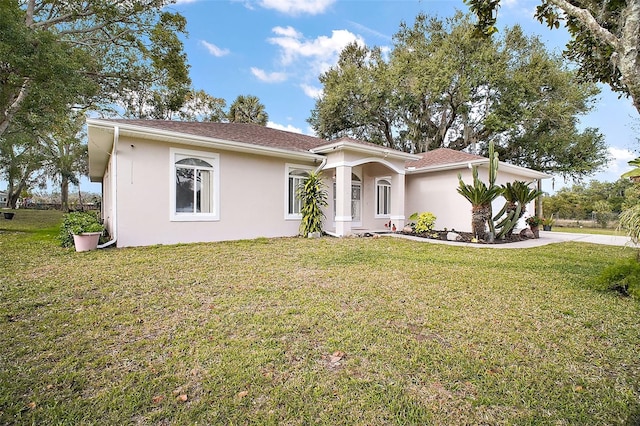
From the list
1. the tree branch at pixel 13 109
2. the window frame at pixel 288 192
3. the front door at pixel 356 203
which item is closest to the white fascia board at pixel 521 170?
the front door at pixel 356 203

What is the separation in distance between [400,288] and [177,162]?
24.0ft

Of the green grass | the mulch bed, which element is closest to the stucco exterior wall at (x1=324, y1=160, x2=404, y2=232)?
the mulch bed

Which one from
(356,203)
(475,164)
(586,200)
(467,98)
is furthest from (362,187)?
(586,200)

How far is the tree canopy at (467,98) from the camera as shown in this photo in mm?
18859

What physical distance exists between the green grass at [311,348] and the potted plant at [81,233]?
186 cm

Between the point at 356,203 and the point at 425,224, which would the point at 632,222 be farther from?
the point at 356,203

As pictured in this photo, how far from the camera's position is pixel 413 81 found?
2098cm

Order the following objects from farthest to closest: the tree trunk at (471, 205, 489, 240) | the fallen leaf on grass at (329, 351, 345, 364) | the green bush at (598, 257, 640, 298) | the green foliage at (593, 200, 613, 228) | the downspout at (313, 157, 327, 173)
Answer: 1. the green foliage at (593, 200, 613, 228)
2. the downspout at (313, 157, 327, 173)
3. the tree trunk at (471, 205, 489, 240)
4. the green bush at (598, 257, 640, 298)
5. the fallen leaf on grass at (329, 351, 345, 364)

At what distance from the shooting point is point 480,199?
32.8 ft

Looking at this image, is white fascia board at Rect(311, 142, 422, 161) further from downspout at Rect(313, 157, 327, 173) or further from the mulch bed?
the mulch bed

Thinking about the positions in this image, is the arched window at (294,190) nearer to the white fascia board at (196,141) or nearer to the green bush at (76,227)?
the white fascia board at (196,141)

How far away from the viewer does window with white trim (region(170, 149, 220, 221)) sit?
8930 millimetres

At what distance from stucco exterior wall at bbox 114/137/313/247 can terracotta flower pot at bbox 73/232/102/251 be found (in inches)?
22.3

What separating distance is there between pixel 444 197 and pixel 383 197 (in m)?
2.62
